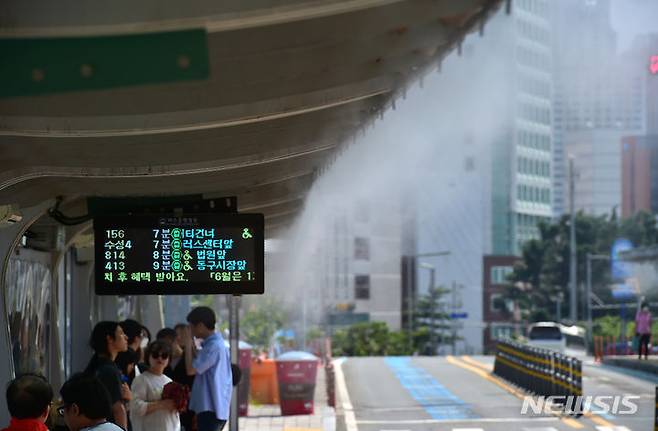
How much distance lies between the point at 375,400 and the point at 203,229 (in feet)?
51.0

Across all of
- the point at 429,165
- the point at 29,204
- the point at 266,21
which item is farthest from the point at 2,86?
the point at 429,165

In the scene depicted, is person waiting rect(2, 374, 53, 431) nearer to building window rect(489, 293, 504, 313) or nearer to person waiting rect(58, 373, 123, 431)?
person waiting rect(58, 373, 123, 431)

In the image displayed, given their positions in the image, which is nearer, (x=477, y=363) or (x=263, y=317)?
(x=477, y=363)

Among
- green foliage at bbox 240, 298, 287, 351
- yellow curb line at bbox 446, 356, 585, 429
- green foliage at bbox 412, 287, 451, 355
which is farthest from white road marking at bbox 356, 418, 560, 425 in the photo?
green foliage at bbox 412, 287, 451, 355

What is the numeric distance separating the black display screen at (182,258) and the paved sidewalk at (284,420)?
8692 millimetres

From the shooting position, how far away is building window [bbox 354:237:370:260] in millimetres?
107425

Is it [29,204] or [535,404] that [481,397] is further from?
[29,204]

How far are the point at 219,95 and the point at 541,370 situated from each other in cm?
1909

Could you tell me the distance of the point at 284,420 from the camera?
70.5 ft

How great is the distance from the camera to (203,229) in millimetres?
11703

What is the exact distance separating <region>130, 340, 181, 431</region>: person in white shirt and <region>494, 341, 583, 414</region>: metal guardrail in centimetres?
1337

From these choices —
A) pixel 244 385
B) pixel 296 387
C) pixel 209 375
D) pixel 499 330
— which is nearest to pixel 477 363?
pixel 296 387

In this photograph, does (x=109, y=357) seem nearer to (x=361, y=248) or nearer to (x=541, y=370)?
(x=541, y=370)

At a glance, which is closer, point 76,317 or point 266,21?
point 266,21
